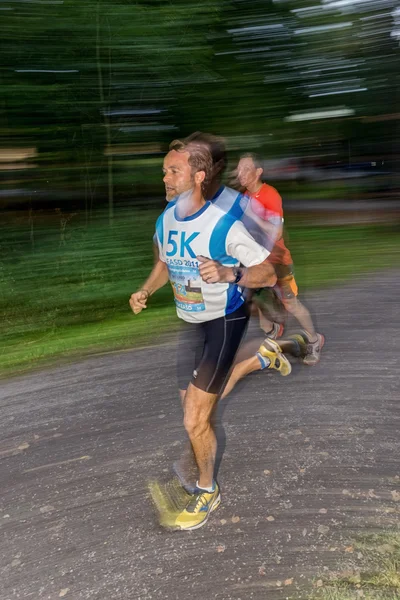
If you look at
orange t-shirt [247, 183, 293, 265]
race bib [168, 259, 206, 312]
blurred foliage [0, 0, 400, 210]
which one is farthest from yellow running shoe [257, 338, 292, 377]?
blurred foliage [0, 0, 400, 210]

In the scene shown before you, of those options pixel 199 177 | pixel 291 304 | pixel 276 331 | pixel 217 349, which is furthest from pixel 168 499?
pixel 276 331

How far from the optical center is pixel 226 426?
179 inches

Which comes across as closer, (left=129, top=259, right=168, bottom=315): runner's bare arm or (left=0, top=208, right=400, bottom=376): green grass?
(left=129, top=259, right=168, bottom=315): runner's bare arm

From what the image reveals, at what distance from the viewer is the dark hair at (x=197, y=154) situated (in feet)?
10.5

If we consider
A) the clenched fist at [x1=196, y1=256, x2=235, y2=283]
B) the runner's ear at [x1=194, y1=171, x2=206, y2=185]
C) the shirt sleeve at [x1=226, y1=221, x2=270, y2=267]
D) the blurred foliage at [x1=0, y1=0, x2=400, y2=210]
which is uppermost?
the blurred foliage at [x1=0, y1=0, x2=400, y2=210]

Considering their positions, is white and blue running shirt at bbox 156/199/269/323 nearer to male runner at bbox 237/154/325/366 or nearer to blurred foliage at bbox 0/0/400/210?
male runner at bbox 237/154/325/366

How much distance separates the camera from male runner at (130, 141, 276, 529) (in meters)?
3.15

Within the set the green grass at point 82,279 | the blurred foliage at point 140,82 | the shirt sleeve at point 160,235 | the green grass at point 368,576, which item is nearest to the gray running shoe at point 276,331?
the green grass at point 82,279

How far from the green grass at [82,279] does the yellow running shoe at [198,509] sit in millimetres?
3187

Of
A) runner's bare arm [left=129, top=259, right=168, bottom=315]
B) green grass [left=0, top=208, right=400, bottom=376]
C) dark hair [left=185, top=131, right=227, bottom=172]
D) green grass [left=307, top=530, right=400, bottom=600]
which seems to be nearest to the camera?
green grass [left=307, top=530, right=400, bottom=600]

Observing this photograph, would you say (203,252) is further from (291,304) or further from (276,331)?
(276,331)

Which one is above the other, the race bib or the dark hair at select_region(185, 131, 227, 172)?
the dark hair at select_region(185, 131, 227, 172)

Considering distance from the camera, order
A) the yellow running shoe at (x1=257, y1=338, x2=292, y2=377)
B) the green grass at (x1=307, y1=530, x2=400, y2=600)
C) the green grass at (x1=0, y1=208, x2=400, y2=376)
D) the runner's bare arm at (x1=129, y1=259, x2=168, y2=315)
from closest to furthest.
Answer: the green grass at (x1=307, y1=530, x2=400, y2=600)
the runner's bare arm at (x1=129, y1=259, x2=168, y2=315)
the yellow running shoe at (x1=257, y1=338, x2=292, y2=377)
the green grass at (x1=0, y1=208, x2=400, y2=376)

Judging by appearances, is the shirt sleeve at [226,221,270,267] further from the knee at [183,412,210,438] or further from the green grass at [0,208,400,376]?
the green grass at [0,208,400,376]
